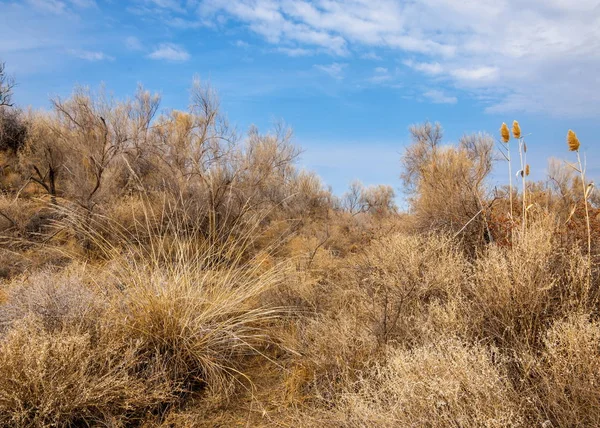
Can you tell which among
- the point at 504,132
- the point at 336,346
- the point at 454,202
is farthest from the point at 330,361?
the point at 454,202

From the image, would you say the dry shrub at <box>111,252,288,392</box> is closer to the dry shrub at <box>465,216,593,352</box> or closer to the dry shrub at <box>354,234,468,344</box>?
the dry shrub at <box>354,234,468,344</box>

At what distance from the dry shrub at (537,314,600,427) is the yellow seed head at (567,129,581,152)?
6.65 ft

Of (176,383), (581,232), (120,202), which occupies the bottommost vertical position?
(176,383)

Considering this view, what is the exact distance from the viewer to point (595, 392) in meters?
2.06

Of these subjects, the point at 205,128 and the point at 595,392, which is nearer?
the point at 595,392

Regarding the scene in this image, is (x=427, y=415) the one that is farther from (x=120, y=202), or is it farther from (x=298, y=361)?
(x=120, y=202)

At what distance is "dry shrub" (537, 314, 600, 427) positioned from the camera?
2078 millimetres

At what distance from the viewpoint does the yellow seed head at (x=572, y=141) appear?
3.69 metres

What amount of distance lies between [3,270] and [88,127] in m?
7.59

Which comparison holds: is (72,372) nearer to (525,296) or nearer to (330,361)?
(330,361)

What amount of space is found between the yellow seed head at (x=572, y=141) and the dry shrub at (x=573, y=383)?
6.65ft

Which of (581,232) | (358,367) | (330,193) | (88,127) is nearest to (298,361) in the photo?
(358,367)

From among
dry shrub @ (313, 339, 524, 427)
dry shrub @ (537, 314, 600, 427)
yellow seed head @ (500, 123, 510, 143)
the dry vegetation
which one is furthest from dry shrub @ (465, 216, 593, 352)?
yellow seed head @ (500, 123, 510, 143)

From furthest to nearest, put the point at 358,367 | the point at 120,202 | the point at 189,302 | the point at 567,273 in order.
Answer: the point at 120,202 → the point at 189,302 → the point at 358,367 → the point at 567,273
